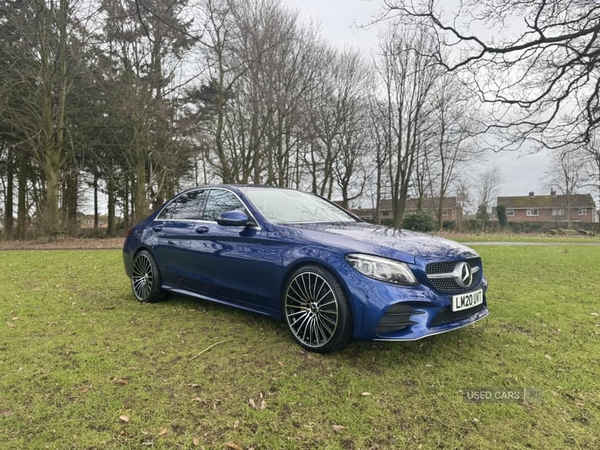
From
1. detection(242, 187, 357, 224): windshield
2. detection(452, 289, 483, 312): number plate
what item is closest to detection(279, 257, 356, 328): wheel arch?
detection(242, 187, 357, 224): windshield

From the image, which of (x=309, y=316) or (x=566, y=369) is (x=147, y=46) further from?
(x=566, y=369)

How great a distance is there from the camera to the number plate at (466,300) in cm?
297

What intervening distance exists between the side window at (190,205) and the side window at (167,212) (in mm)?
90

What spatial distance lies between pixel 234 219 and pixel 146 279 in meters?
1.92

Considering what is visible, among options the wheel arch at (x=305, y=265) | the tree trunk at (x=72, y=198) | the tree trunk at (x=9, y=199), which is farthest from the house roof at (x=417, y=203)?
the wheel arch at (x=305, y=265)

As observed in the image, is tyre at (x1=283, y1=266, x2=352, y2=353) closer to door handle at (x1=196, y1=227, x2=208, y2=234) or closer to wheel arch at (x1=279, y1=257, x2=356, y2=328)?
wheel arch at (x1=279, y1=257, x2=356, y2=328)

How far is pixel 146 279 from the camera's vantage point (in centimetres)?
475

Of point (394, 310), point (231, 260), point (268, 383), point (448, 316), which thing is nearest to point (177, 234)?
point (231, 260)

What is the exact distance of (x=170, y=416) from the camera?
7.29 ft

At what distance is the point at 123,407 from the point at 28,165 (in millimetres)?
21297

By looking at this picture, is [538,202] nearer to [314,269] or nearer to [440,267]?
[440,267]

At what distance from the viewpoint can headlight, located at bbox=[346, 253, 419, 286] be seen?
283 centimetres

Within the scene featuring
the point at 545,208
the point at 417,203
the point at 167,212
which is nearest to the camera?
the point at 167,212

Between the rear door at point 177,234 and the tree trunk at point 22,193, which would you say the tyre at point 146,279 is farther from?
the tree trunk at point 22,193
